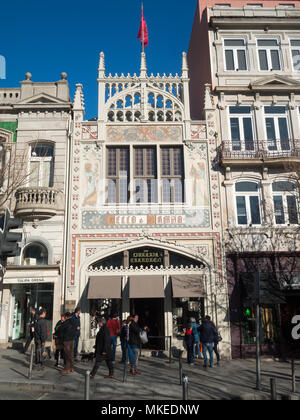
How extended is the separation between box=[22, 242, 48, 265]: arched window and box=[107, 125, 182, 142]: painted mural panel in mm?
6568

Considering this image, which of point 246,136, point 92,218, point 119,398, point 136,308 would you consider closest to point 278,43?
point 246,136

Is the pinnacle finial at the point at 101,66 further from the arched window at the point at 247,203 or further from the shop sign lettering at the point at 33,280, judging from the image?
the shop sign lettering at the point at 33,280

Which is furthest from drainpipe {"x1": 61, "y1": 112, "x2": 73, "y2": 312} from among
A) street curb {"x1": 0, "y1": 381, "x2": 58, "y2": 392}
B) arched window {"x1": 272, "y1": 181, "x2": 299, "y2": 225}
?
arched window {"x1": 272, "y1": 181, "x2": 299, "y2": 225}

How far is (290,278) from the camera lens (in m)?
16.5

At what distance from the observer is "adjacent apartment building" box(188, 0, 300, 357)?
16.6 m

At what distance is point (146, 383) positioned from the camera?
421 inches

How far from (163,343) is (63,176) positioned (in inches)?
376

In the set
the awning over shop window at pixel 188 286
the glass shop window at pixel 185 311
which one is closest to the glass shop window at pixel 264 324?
the glass shop window at pixel 185 311

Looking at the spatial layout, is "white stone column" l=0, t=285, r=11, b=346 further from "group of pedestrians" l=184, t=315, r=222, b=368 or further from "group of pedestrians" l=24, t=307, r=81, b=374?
"group of pedestrians" l=184, t=315, r=222, b=368

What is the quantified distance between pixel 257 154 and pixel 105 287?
1010cm

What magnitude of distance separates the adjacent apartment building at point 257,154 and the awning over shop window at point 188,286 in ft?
4.66

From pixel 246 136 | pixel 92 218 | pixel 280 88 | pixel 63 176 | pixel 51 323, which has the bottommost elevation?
pixel 51 323

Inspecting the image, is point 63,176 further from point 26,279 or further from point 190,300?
point 190,300

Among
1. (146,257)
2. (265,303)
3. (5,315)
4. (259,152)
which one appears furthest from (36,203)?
(265,303)
